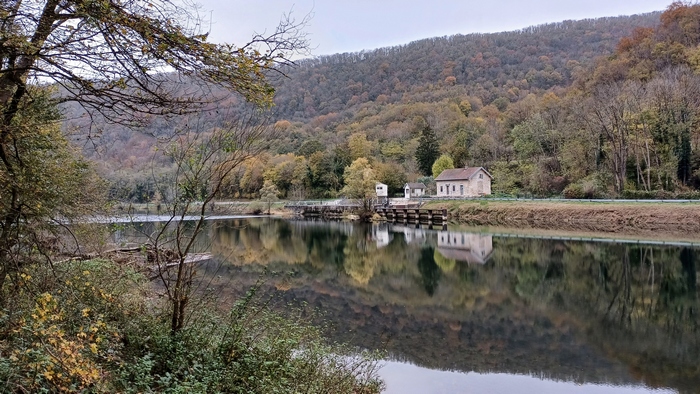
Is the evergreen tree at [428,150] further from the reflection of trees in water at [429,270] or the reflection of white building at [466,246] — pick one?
the reflection of trees in water at [429,270]

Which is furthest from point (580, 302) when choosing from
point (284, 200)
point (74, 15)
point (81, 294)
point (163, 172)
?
point (284, 200)

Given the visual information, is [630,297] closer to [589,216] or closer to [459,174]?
[589,216]

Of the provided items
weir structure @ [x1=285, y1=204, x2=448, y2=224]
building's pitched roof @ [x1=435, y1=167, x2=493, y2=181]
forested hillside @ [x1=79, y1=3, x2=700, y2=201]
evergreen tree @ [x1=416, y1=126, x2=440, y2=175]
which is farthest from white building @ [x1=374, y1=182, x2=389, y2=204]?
evergreen tree @ [x1=416, y1=126, x2=440, y2=175]

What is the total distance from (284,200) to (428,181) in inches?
808

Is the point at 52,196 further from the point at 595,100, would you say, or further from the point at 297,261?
the point at 595,100

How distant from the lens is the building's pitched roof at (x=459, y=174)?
48.0m

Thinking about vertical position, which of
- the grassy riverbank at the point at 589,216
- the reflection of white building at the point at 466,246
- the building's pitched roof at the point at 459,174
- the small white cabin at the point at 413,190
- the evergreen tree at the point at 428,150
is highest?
the evergreen tree at the point at 428,150

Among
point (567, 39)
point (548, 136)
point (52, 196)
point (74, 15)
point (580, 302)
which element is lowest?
point (580, 302)

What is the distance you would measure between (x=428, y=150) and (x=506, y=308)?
153 ft

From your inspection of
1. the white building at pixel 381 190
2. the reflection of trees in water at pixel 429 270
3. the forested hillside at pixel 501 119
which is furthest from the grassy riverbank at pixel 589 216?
the reflection of trees in water at pixel 429 270

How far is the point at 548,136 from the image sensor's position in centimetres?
4734

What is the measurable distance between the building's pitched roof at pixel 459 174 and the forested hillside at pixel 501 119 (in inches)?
122

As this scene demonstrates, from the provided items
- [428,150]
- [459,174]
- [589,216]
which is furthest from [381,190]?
[589,216]

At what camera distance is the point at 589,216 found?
33.2 m
